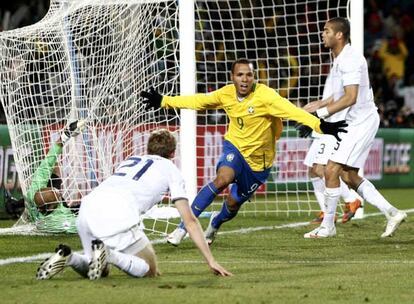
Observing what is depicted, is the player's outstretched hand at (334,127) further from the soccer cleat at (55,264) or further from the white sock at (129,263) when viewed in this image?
the soccer cleat at (55,264)

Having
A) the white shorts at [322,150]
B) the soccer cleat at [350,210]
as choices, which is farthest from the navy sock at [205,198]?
the soccer cleat at [350,210]

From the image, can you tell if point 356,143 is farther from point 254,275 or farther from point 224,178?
point 254,275

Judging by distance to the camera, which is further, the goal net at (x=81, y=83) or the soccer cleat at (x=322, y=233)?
the goal net at (x=81, y=83)

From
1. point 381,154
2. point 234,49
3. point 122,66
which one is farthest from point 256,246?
point 381,154

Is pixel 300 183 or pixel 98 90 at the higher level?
pixel 98 90

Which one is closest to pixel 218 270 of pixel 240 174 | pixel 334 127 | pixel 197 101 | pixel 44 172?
pixel 334 127

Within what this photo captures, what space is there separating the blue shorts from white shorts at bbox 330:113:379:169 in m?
1.06

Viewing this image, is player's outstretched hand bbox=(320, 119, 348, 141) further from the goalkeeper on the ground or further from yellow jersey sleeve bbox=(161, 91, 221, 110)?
the goalkeeper on the ground

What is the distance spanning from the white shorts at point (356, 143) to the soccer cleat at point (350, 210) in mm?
1855

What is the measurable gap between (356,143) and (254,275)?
12.4 feet

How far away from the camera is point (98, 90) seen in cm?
1273

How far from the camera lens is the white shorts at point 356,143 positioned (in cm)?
1187

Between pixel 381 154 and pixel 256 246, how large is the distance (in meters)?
11.9

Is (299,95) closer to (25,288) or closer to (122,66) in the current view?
(122,66)
